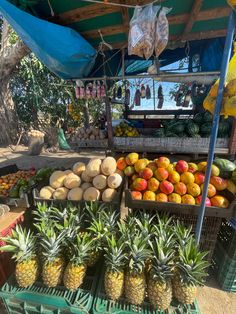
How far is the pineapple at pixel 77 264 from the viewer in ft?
5.56

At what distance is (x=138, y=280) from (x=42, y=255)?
936 mm

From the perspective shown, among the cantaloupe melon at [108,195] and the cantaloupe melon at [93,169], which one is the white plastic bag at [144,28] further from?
the cantaloupe melon at [108,195]

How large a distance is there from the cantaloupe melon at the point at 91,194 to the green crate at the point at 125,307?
1.01 metres

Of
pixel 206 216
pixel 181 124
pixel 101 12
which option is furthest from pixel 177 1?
pixel 206 216

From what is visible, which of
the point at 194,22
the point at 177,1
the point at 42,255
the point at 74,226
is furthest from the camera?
the point at 194,22

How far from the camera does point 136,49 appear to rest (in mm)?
2293

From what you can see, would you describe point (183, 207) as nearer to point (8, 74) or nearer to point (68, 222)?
point (68, 222)

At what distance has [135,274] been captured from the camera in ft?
5.43

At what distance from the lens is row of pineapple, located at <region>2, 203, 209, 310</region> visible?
5.29 ft

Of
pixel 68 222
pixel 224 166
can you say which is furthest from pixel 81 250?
pixel 224 166

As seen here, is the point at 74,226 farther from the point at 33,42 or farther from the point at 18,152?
the point at 18,152

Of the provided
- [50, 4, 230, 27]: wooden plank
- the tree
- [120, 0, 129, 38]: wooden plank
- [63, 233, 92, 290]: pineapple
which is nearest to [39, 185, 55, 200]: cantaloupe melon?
[63, 233, 92, 290]: pineapple

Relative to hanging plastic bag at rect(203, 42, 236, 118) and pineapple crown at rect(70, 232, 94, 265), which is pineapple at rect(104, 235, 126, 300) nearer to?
pineapple crown at rect(70, 232, 94, 265)

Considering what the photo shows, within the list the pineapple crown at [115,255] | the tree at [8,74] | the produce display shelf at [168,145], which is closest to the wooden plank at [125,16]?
the produce display shelf at [168,145]
